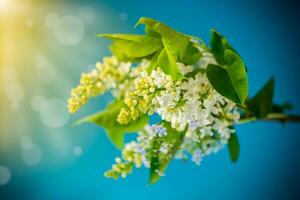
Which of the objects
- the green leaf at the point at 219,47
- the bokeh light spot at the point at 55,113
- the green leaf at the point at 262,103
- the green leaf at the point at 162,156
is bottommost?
the green leaf at the point at 162,156

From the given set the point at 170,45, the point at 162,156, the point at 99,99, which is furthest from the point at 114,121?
the point at 99,99

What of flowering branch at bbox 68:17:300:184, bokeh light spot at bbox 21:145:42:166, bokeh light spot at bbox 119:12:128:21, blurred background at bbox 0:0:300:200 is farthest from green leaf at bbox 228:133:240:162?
bokeh light spot at bbox 21:145:42:166

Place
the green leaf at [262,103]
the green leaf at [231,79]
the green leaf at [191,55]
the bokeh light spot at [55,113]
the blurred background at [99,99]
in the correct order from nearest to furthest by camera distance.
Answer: the green leaf at [231,79], the green leaf at [191,55], the green leaf at [262,103], the blurred background at [99,99], the bokeh light spot at [55,113]

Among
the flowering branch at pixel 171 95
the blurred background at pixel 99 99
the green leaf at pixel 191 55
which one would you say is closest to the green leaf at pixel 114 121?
the flowering branch at pixel 171 95

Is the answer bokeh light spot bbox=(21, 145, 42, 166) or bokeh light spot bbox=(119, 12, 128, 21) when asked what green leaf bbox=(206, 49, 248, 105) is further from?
bokeh light spot bbox=(21, 145, 42, 166)

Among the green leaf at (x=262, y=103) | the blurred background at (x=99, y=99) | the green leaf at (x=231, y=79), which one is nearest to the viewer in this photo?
the green leaf at (x=231, y=79)

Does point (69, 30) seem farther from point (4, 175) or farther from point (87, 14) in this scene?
point (4, 175)

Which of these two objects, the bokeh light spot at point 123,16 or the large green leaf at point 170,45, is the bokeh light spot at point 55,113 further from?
the large green leaf at point 170,45
